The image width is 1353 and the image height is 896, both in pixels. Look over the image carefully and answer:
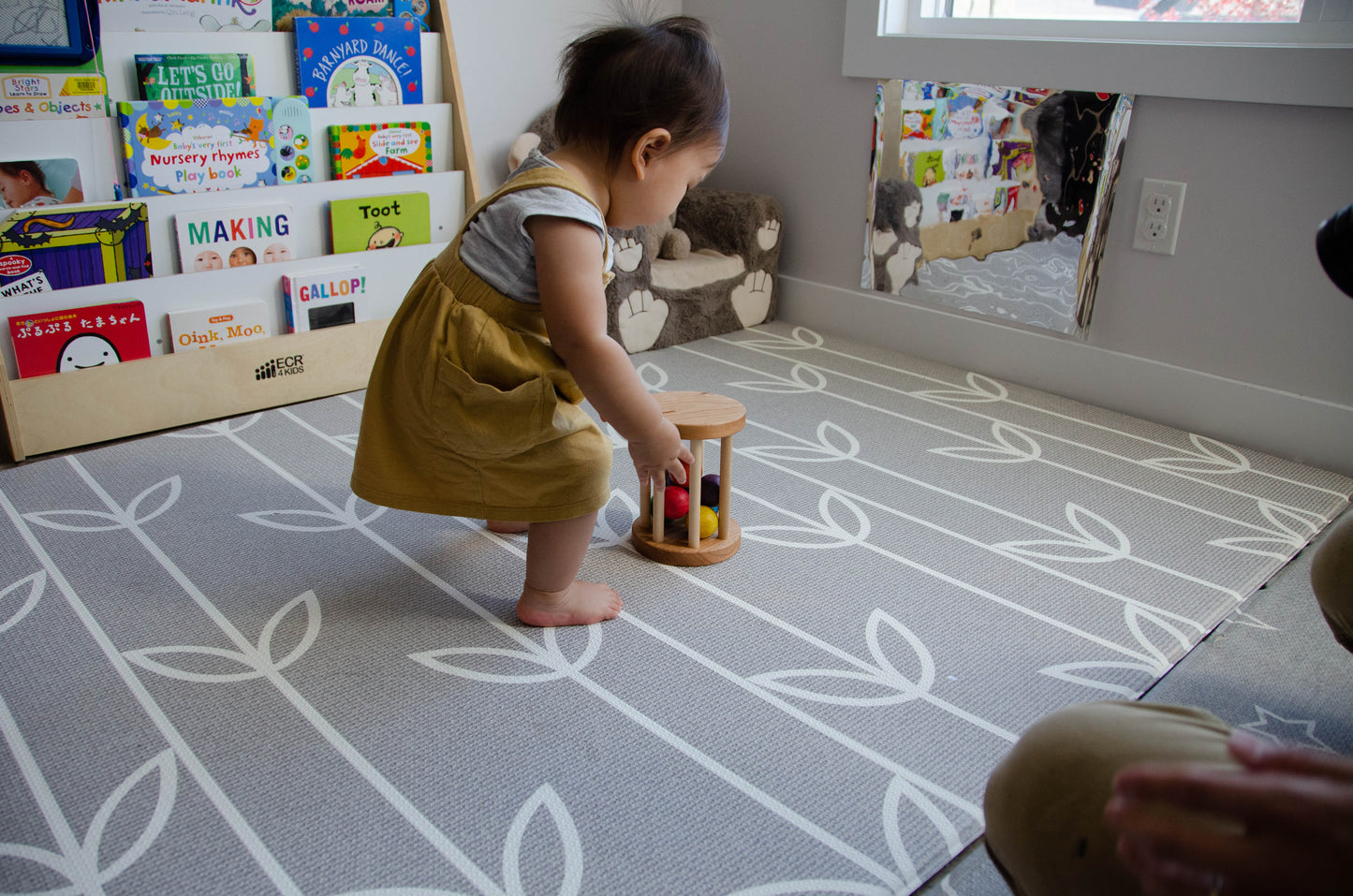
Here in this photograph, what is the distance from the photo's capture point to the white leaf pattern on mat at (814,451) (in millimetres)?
1578

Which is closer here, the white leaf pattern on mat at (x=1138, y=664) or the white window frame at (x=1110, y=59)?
the white leaf pattern on mat at (x=1138, y=664)

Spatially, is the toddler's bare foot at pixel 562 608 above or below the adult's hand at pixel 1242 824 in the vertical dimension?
below

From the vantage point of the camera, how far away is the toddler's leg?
1109mm

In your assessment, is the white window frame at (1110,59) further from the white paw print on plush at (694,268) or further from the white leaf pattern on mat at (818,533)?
the white leaf pattern on mat at (818,533)

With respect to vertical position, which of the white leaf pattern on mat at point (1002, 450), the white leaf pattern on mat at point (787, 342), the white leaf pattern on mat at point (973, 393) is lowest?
the white leaf pattern on mat at point (1002, 450)

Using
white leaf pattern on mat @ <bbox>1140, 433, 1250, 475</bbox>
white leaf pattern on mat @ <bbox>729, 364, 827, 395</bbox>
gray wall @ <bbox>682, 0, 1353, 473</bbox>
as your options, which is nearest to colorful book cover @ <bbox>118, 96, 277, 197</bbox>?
white leaf pattern on mat @ <bbox>729, 364, 827, 395</bbox>

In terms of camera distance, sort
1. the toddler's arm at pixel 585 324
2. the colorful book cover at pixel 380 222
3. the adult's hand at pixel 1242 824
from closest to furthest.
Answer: the adult's hand at pixel 1242 824
the toddler's arm at pixel 585 324
the colorful book cover at pixel 380 222

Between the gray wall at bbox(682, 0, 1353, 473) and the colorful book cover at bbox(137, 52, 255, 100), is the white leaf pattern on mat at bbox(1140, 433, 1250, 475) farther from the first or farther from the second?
the colorful book cover at bbox(137, 52, 255, 100)

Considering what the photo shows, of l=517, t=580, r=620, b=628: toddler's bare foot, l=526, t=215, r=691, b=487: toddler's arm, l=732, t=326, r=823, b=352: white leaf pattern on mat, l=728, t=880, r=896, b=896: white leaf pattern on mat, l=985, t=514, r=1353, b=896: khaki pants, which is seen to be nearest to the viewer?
l=985, t=514, r=1353, b=896: khaki pants

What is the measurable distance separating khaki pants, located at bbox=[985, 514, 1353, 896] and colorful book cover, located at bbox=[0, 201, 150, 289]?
1.46m

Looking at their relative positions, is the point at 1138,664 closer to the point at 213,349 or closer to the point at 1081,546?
the point at 1081,546

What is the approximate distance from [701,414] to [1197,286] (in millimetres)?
986

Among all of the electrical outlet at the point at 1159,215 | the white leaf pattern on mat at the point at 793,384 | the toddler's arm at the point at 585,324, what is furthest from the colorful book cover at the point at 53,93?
the electrical outlet at the point at 1159,215

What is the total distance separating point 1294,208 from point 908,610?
3.17 ft
